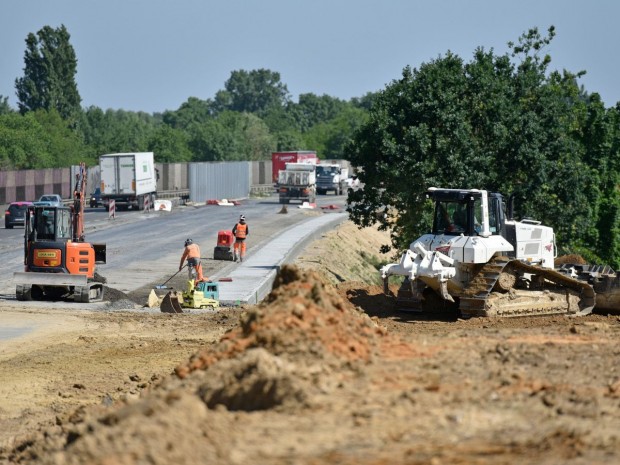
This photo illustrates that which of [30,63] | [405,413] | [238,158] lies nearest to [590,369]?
[405,413]

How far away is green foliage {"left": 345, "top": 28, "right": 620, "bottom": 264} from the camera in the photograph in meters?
37.7

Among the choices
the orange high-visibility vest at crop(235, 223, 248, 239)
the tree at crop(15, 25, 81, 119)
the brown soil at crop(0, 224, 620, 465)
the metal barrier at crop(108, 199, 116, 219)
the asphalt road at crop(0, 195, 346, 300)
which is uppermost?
the tree at crop(15, 25, 81, 119)

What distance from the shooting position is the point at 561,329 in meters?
21.5

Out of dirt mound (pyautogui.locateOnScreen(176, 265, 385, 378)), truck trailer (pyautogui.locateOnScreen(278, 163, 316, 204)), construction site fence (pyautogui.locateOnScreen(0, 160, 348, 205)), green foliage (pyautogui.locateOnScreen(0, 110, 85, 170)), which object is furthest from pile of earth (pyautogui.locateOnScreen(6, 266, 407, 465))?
green foliage (pyautogui.locateOnScreen(0, 110, 85, 170))

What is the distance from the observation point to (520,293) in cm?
2620

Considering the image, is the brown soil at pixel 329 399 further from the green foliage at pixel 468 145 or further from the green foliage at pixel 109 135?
the green foliage at pixel 109 135

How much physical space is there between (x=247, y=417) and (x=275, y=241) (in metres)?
39.5

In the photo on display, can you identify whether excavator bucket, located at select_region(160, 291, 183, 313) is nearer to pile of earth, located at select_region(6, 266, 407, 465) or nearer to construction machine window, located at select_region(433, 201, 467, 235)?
construction machine window, located at select_region(433, 201, 467, 235)

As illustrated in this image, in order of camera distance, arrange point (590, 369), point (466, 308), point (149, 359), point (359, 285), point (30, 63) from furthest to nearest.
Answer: point (30, 63)
point (359, 285)
point (466, 308)
point (149, 359)
point (590, 369)

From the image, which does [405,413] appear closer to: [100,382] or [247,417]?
[247,417]

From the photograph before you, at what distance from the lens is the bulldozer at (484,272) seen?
83.4 ft

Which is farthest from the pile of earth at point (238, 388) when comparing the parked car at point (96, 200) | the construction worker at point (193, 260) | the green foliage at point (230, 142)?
the green foliage at point (230, 142)

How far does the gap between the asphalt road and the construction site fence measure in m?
3.49

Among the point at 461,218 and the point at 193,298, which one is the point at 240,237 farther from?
the point at 461,218
